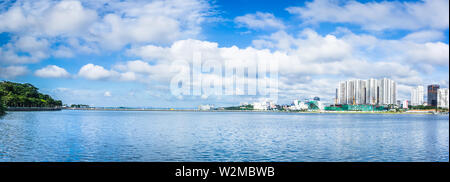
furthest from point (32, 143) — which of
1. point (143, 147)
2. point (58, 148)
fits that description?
point (143, 147)

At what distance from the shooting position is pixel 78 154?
26.2 metres
